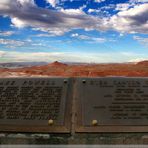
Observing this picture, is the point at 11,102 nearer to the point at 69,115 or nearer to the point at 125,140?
the point at 69,115

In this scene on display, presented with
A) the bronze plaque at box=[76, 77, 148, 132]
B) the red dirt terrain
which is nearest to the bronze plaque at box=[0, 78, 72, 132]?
the bronze plaque at box=[76, 77, 148, 132]

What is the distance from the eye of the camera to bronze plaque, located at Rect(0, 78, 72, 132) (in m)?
4.80

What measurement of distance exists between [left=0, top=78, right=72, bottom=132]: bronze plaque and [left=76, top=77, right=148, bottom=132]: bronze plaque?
25cm

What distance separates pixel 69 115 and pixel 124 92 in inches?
38.9

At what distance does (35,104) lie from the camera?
513 centimetres

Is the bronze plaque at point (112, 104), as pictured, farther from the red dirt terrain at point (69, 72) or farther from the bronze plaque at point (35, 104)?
the red dirt terrain at point (69, 72)

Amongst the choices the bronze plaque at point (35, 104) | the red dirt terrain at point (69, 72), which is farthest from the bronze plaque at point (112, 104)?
the red dirt terrain at point (69, 72)

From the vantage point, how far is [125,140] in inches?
186

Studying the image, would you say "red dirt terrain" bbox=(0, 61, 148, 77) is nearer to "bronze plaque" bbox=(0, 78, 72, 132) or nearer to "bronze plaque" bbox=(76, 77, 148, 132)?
"bronze plaque" bbox=(0, 78, 72, 132)

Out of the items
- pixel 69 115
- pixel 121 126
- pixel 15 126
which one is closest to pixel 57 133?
pixel 69 115

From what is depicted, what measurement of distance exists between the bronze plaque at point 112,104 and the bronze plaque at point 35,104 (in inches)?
9.9

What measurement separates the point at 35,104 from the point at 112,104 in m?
1.22

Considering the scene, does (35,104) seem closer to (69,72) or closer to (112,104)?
(112,104)

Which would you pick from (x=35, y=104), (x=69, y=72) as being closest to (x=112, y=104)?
(x=35, y=104)
